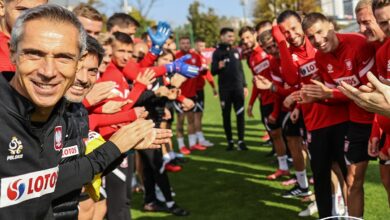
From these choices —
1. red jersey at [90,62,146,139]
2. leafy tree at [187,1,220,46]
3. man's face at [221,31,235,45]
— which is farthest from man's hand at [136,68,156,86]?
leafy tree at [187,1,220,46]

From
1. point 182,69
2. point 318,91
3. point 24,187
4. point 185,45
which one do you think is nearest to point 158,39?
point 182,69

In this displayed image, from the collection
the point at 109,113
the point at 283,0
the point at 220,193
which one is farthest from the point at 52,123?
the point at 283,0

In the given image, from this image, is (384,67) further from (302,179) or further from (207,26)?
(207,26)

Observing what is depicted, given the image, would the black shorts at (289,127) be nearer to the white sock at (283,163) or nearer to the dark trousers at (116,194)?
the white sock at (283,163)

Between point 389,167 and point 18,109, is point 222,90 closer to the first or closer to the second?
point 389,167

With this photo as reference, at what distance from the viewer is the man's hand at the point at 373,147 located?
350 centimetres

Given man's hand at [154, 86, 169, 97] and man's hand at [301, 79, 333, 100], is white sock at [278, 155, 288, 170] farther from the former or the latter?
man's hand at [301, 79, 333, 100]

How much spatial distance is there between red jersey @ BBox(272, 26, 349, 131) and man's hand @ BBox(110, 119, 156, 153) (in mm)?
2303

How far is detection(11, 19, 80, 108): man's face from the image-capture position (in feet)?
5.38

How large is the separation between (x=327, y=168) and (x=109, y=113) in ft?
7.07

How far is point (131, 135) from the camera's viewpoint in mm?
2295

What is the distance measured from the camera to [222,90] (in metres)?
9.17

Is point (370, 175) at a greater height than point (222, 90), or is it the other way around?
point (222, 90)

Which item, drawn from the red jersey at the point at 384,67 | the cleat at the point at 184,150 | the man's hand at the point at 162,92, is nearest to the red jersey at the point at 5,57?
the red jersey at the point at 384,67
